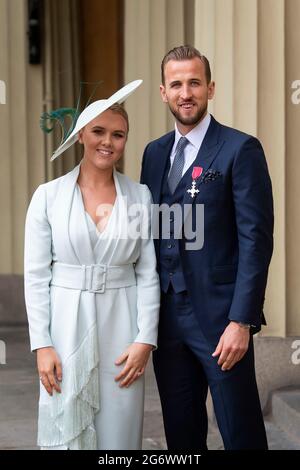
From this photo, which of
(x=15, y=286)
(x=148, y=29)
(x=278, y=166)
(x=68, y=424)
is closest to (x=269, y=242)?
(x=68, y=424)

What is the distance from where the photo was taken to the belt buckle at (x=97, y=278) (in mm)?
3123

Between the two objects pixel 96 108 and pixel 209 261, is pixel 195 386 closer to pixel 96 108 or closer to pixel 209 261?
pixel 209 261

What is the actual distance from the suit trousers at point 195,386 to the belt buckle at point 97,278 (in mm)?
311

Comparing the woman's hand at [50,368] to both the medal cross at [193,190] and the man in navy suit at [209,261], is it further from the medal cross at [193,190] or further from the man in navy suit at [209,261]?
the medal cross at [193,190]

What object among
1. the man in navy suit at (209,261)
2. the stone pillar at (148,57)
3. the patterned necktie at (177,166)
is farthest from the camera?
the stone pillar at (148,57)

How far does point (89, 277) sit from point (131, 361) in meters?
0.33

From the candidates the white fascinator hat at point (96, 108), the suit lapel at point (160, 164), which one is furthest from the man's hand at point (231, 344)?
the white fascinator hat at point (96, 108)

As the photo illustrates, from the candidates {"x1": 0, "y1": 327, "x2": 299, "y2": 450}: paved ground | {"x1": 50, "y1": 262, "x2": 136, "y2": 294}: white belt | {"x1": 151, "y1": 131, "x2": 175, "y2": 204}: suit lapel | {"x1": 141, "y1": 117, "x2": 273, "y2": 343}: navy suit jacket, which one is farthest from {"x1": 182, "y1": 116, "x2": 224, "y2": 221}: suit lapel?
{"x1": 0, "y1": 327, "x2": 299, "y2": 450}: paved ground

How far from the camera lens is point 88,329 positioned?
3109 millimetres

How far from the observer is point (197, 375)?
3.42 metres

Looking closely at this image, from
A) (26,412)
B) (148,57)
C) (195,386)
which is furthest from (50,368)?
(148,57)

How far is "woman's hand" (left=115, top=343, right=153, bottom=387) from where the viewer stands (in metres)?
3.14

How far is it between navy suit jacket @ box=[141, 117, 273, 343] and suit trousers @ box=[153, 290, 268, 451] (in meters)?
0.08

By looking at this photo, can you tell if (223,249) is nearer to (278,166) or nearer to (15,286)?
(278,166)
